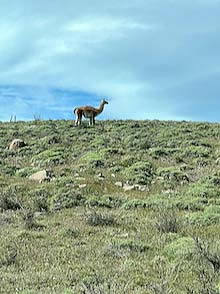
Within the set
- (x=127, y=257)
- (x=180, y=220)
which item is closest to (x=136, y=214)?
(x=180, y=220)

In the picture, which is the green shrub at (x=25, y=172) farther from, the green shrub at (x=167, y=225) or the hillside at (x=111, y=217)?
the green shrub at (x=167, y=225)

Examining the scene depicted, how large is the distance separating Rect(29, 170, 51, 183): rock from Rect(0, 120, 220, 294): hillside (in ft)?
0.51

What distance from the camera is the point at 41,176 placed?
1702cm

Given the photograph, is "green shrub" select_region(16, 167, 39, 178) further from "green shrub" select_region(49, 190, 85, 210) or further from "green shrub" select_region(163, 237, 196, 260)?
"green shrub" select_region(163, 237, 196, 260)

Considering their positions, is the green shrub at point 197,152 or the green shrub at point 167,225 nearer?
the green shrub at point 167,225

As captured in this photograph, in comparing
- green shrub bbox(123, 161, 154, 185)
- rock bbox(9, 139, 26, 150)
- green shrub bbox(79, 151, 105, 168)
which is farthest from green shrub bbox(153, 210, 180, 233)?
rock bbox(9, 139, 26, 150)

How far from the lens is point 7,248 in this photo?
8.76m

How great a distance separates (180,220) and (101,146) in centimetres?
1310

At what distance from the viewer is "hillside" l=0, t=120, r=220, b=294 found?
721cm

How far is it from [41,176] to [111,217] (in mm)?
6367

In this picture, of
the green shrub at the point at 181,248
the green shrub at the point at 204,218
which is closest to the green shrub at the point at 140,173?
the green shrub at the point at 204,218

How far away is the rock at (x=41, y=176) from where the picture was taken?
54.0 ft

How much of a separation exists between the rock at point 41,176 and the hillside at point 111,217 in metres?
0.16

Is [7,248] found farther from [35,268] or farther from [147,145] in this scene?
[147,145]
